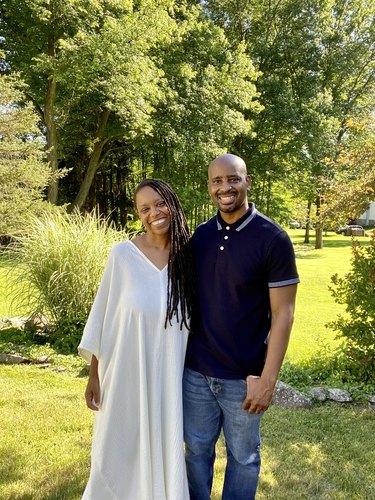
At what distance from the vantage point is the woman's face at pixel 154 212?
2006 mm

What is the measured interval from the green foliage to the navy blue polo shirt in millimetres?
3022

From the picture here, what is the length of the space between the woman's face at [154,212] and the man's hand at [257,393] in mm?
801

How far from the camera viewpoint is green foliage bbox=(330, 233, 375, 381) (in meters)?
4.46

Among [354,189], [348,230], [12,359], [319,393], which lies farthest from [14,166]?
[348,230]

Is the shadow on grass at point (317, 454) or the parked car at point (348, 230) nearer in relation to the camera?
the shadow on grass at point (317, 454)

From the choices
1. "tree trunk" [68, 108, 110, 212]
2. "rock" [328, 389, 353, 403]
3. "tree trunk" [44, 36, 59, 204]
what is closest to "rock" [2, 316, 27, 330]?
"rock" [328, 389, 353, 403]

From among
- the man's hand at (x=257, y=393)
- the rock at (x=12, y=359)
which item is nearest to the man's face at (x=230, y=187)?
the man's hand at (x=257, y=393)

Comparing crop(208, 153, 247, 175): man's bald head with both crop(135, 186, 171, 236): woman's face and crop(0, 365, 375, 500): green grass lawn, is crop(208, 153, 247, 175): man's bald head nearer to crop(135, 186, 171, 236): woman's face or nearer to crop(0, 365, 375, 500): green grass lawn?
crop(135, 186, 171, 236): woman's face

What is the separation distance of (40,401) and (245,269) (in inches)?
114

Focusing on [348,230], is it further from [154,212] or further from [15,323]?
[154,212]

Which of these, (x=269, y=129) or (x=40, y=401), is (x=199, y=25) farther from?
(x=40, y=401)

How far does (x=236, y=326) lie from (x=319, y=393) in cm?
281

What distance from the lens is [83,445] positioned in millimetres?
3111

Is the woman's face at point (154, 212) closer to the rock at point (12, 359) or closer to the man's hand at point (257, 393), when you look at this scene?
the man's hand at point (257, 393)
